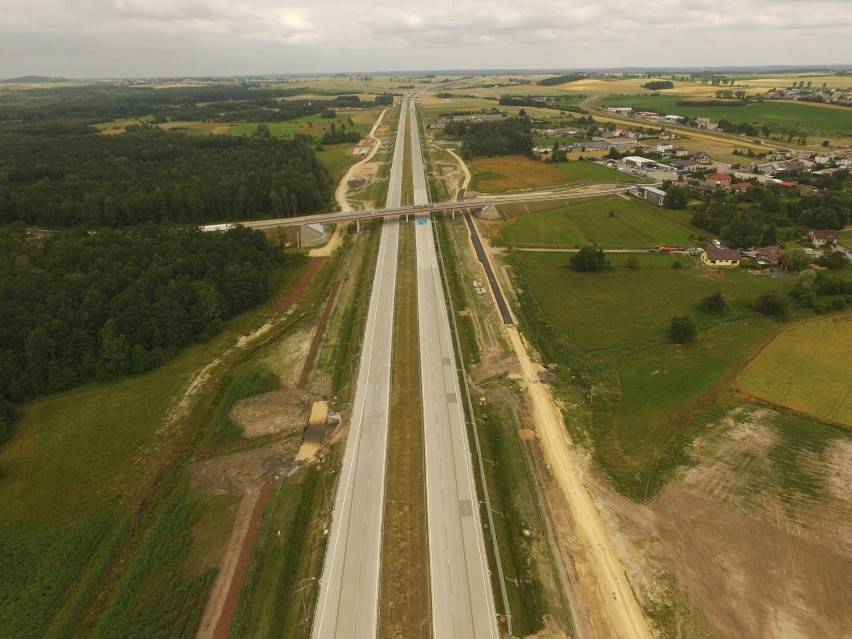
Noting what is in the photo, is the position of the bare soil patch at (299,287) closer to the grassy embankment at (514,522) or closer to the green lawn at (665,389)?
the grassy embankment at (514,522)

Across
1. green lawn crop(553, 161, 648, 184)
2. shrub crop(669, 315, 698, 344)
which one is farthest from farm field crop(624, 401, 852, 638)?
green lawn crop(553, 161, 648, 184)

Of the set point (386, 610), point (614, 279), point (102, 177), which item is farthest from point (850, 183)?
point (102, 177)

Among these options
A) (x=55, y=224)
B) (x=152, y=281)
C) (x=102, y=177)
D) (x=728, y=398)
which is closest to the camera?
(x=728, y=398)

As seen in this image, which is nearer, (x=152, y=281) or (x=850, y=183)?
(x=152, y=281)

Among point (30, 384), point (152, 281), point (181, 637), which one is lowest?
point (181, 637)

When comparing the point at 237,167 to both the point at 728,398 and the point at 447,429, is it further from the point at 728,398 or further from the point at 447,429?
the point at 728,398

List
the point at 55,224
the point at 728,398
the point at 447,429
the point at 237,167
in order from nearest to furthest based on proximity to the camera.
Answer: the point at 447,429 < the point at 728,398 < the point at 55,224 < the point at 237,167
